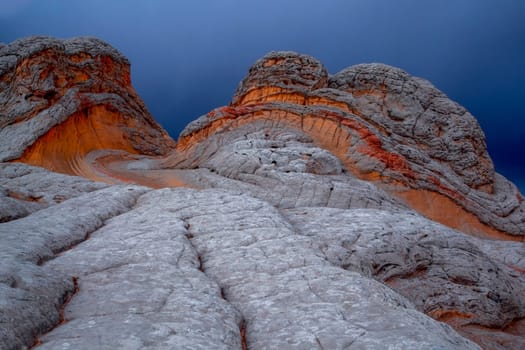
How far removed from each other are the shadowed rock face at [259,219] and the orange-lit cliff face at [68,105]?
0.39 feet

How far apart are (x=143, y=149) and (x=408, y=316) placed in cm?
2639

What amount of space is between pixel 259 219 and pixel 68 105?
746 inches

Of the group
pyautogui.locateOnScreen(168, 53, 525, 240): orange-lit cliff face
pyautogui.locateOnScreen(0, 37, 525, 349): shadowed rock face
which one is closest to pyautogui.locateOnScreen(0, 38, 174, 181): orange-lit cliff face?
pyautogui.locateOnScreen(0, 37, 525, 349): shadowed rock face

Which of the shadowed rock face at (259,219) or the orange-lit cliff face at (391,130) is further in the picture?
the orange-lit cliff face at (391,130)

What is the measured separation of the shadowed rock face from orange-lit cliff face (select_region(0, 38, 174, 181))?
0.12 meters

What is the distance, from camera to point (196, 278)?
658 centimetres

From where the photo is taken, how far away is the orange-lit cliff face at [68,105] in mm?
22453

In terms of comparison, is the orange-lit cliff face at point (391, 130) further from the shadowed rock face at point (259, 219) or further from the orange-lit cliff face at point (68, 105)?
the orange-lit cliff face at point (68, 105)

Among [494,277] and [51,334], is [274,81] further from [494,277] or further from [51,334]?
[51,334]

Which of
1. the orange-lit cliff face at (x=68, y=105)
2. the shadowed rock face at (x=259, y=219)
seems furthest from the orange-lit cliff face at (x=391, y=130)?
the orange-lit cliff face at (x=68, y=105)

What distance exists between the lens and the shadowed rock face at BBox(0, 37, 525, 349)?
5215mm

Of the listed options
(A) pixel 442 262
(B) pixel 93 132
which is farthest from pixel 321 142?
(B) pixel 93 132

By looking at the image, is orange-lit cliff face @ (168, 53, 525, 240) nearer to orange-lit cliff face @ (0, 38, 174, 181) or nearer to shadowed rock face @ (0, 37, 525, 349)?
shadowed rock face @ (0, 37, 525, 349)

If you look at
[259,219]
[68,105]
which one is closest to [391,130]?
[259,219]
